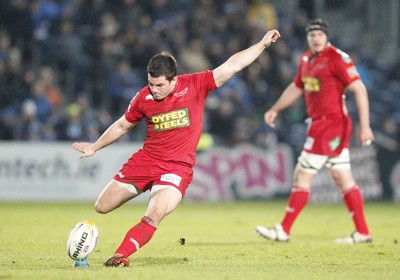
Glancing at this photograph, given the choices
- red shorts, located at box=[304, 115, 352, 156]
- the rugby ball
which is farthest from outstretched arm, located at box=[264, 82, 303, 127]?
the rugby ball

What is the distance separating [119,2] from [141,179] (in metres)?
13.3

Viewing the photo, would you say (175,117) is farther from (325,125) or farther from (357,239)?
(357,239)

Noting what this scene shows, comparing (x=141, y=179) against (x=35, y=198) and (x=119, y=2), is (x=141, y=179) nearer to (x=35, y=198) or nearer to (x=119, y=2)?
(x=35, y=198)

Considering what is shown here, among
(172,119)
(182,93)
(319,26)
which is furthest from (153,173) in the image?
(319,26)

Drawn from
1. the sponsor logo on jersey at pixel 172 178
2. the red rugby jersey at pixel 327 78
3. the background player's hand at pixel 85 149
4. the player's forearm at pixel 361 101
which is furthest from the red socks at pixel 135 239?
the red rugby jersey at pixel 327 78

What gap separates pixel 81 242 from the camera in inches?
328

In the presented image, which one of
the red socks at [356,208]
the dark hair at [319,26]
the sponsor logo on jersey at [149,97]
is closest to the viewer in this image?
the sponsor logo on jersey at [149,97]

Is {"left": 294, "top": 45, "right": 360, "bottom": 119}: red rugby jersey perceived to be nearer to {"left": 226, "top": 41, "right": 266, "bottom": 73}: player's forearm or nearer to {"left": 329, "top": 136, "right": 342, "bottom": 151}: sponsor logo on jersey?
→ {"left": 329, "top": 136, "right": 342, "bottom": 151}: sponsor logo on jersey

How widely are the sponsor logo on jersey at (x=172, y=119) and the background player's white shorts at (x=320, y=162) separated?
303 centimetres

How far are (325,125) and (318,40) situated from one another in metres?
1.10

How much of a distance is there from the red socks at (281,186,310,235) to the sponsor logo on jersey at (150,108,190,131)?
122 inches

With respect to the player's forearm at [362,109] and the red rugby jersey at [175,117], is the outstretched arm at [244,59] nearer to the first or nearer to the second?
the red rugby jersey at [175,117]

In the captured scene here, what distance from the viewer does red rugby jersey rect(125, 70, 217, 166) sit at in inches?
363

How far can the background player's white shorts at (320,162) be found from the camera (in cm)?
1183
